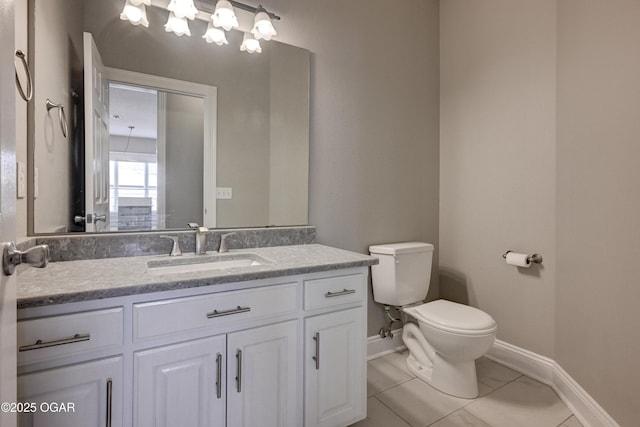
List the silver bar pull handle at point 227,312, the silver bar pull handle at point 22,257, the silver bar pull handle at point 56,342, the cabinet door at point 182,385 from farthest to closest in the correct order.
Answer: the silver bar pull handle at point 227,312, the cabinet door at point 182,385, the silver bar pull handle at point 56,342, the silver bar pull handle at point 22,257

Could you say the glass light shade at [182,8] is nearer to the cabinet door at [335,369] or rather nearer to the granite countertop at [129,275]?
the granite countertop at [129,275]

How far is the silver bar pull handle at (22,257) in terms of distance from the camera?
65 cm

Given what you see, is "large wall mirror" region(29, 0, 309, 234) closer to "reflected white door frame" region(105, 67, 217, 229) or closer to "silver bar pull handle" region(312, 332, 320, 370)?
"reflected white door frame" region(105, 67, 217, 229)

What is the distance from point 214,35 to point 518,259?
7.12 ft

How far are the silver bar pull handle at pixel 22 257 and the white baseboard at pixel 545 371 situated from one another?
6.39 ft

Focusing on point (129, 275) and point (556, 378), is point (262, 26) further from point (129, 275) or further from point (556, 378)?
point (556, 378)

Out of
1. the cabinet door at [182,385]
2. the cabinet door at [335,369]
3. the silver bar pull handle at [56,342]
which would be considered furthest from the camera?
the cabinet door at [335,369]

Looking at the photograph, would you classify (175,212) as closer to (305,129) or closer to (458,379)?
(305,129)

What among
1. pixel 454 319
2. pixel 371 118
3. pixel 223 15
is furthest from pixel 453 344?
pixel 223 15

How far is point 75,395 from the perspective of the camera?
2.97 feet

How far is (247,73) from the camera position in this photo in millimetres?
1794

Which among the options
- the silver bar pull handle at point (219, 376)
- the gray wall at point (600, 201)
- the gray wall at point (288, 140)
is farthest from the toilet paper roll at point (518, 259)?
the silver bar pull handle at point (219, 376)

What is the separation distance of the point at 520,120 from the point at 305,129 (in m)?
1.38

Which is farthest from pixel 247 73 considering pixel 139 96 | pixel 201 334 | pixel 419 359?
pixel 419 359
